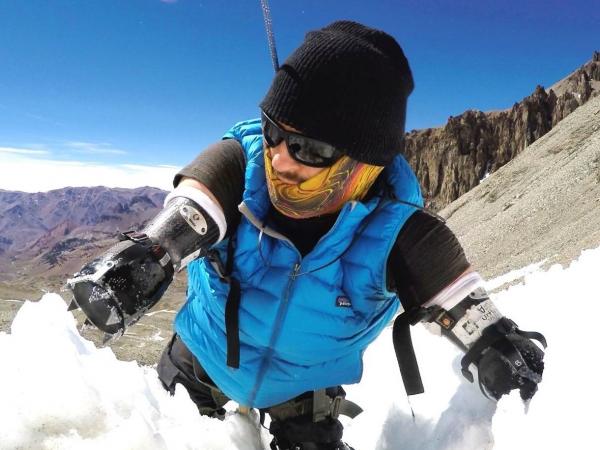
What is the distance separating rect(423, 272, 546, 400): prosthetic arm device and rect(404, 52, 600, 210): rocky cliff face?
81416mm

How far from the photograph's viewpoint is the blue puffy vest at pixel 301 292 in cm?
264

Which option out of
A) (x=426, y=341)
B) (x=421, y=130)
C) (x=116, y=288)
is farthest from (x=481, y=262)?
(x=421, y=130)

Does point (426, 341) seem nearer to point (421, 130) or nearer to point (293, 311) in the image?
point (293, 311)

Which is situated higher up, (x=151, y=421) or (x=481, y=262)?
(x=151, y=421)

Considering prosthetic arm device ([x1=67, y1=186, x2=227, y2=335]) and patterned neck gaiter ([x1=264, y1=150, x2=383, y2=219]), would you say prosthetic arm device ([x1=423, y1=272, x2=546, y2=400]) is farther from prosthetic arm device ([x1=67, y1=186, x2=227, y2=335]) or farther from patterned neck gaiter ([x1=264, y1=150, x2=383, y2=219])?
prosthetic arm device ([x1=67, y1=186, x2=227, y2=335])

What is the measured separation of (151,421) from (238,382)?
131 cm

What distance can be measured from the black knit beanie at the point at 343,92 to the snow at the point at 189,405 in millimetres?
1402

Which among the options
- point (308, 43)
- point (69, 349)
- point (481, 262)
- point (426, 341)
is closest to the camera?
point (69, 349)

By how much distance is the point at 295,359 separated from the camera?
291 centimetres

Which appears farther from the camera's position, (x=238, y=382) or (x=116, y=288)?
(x=238, y=382)

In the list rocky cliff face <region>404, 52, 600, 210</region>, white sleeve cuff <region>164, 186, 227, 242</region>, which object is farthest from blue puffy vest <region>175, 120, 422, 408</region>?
rocky cliff face <region>404, 52, 600, 210</region>

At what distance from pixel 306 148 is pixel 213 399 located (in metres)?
2.29

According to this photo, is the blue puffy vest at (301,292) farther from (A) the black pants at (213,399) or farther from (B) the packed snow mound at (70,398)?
(B) the packed snow mound at (70,398)

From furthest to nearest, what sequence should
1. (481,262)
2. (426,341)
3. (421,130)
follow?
1. (421,130)
2. (481,262)
3. (426,341)
